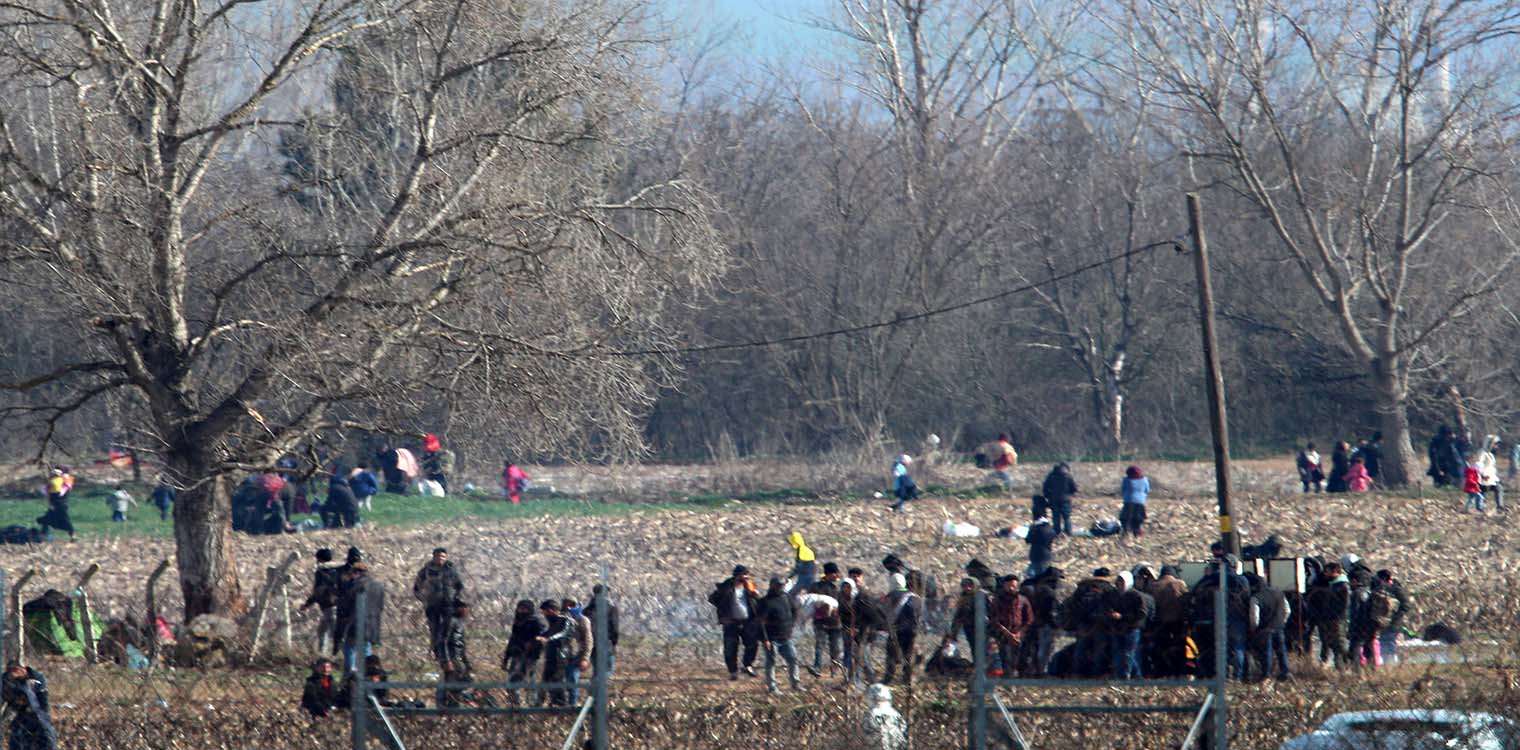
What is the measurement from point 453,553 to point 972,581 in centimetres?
1356

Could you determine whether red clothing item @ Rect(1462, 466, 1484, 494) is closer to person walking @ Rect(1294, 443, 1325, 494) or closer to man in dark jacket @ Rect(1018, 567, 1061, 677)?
person walking @ Rect(1294, 443, 1325, 494)

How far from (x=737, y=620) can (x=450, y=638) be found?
290 centimetres

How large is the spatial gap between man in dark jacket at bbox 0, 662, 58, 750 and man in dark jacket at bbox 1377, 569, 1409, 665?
1202 cm

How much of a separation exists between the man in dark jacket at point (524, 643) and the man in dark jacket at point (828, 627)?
2.50 metres

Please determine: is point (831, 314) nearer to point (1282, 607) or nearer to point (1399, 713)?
point (1282, 607)

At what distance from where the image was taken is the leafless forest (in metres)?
18.6

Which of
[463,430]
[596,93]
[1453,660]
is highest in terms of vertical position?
[596,93]

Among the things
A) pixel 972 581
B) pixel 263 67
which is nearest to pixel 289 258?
pixel 263 67

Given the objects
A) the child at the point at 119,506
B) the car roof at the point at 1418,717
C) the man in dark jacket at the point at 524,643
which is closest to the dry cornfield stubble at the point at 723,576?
the car roof at the point at 1418,717

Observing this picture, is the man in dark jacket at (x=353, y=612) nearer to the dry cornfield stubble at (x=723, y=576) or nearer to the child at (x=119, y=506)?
the dry cornfield stubble at (x=723, y=576)

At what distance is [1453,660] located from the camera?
15852 mm

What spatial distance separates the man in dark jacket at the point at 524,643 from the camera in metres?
14.9

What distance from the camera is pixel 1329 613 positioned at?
16.0m

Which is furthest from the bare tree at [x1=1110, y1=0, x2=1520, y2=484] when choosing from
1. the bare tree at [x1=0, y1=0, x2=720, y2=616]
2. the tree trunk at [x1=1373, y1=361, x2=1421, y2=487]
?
the bare tree at [x1=0, y1=0, x2=720, y2=616]
